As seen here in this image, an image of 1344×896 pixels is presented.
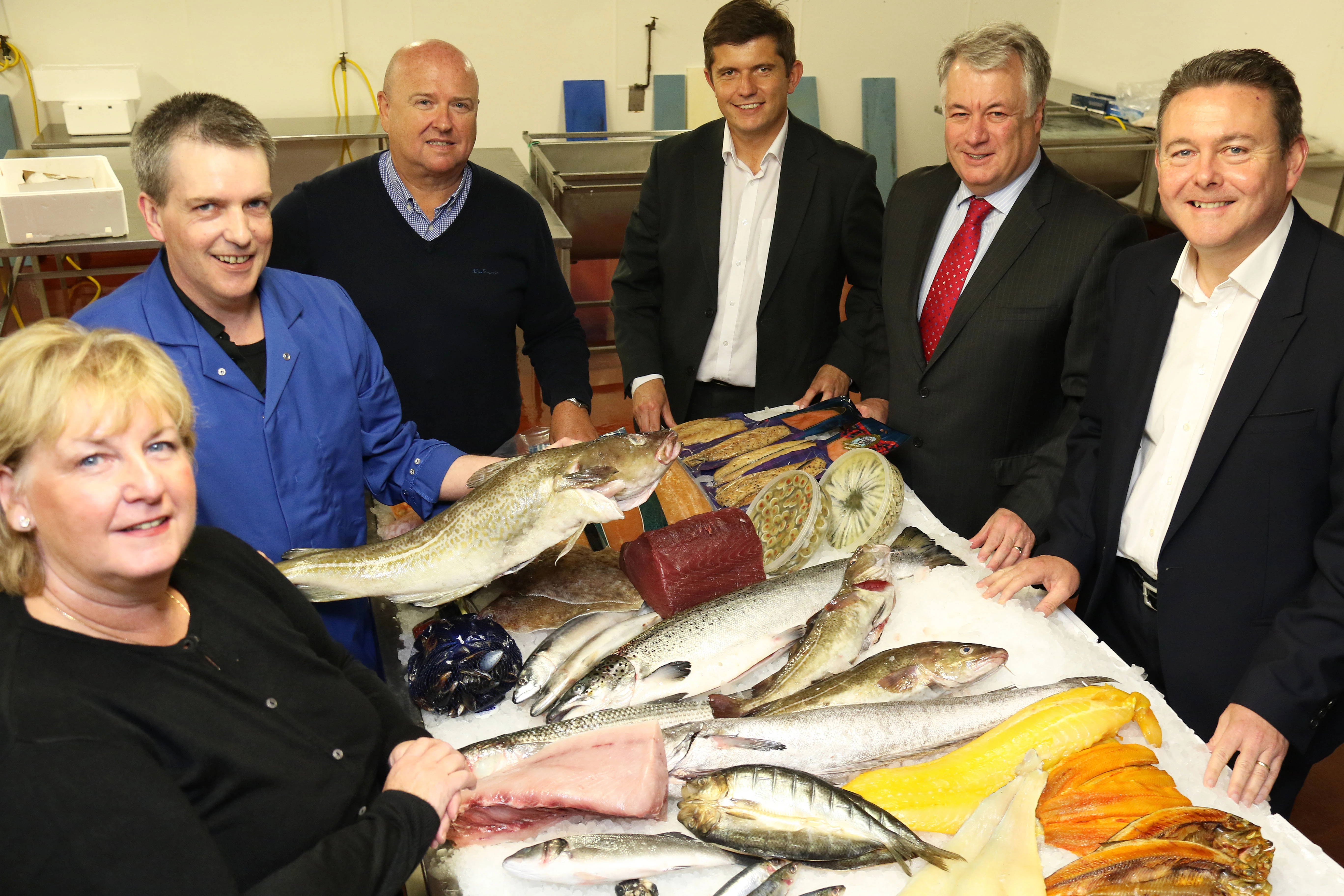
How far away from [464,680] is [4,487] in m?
0.88

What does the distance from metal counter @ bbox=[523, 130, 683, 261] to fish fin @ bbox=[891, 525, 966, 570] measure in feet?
11.5

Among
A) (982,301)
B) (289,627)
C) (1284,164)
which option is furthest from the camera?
(982,301)

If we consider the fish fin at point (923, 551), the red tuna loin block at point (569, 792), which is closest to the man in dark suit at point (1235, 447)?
the fish fin at point (923, 551)

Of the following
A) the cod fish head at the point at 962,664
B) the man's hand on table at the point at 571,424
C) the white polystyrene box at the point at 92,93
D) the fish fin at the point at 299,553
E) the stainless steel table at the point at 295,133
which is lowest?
the cod fish head at the point at 962,664

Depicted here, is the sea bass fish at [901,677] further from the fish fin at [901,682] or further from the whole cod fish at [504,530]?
the whole cod fish at [504,530]

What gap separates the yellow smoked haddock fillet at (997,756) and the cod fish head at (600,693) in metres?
0.47

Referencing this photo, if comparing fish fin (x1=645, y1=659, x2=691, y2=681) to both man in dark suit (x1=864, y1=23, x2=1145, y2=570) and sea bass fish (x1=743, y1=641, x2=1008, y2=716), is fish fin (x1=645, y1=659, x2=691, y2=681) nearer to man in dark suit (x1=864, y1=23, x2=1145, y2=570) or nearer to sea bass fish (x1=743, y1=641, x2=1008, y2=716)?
sea bass fish (x1=743, y1=641, x2=1008, y2=716)

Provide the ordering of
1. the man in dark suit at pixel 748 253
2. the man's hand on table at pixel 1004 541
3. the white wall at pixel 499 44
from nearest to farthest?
the man's hand on table at pixel 1004 541 < the man in dark suit at pixel 748 253 < the white wall at pixel 499 44

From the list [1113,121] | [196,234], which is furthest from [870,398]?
[1113,121]

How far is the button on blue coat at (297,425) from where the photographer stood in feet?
6.74

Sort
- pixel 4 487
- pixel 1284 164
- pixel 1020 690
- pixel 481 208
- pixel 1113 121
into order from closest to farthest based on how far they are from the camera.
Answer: pixel 4 487
pixel 1020 690
pixel 1284 164
pixel 481 208
pixel 1113 121

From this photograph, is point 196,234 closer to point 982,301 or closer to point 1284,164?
point 982,301

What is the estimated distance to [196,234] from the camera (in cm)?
199

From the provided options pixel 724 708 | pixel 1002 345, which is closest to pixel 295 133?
pixel 1002 345
